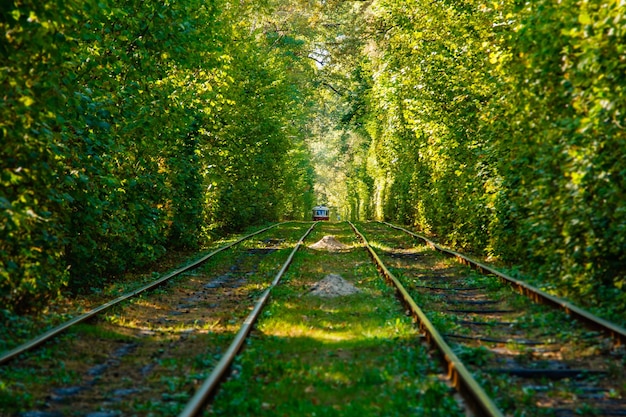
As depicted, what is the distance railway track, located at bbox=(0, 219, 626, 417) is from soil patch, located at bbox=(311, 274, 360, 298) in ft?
0.26

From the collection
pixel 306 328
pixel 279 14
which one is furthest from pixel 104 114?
pixel 279 14

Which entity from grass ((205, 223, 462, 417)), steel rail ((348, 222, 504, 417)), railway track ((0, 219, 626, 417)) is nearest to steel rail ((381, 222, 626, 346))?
railway track ((0, 219, 626, 417))

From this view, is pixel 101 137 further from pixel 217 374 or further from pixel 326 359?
pixel 217 374

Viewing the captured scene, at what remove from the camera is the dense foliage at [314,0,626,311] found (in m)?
8.70

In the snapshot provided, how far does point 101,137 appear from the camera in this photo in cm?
1145

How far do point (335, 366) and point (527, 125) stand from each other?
688 centimetres

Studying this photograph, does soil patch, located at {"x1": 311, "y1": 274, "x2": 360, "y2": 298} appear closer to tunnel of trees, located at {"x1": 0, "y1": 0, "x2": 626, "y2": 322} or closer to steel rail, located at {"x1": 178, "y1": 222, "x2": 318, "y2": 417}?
steel rail, located at {"x1": 178, "y1": 222, "x2": 318, "y2": 417}

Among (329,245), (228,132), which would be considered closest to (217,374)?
(329,245)

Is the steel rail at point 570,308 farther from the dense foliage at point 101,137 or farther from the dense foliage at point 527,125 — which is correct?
the dense foliage at point 101,137

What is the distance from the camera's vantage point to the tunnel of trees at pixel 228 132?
8.37 meters

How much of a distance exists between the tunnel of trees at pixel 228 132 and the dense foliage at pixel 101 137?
4 centimetres

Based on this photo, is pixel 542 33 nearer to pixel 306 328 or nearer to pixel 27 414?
pixel 306 328

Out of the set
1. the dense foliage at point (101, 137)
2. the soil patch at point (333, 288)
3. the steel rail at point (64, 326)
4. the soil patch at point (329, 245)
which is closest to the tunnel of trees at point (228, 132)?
the dense foliage at point (101, 137)

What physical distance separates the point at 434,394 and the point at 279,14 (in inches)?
1636
